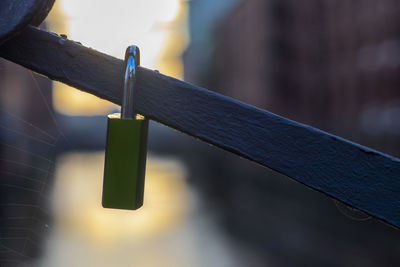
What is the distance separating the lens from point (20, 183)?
9656 millimetres

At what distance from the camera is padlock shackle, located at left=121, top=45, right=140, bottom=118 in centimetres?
74

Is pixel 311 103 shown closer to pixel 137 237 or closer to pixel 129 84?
pixel 137 237

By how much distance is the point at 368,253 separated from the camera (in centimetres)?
562

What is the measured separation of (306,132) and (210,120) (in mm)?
173

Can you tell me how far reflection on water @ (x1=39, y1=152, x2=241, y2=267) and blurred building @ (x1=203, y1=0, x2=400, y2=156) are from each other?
11362mm

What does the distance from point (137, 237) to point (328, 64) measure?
58.3ft

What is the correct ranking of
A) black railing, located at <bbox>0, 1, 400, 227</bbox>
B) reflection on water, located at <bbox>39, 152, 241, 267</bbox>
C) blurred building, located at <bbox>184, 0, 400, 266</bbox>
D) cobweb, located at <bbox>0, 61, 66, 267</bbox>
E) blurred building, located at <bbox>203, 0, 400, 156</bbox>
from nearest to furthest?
black railing, located at <bbox>0, 1, 400, 227</bbox>, reflection on water, located at <bbox>39, 152, 241, 267</bbox>, cobweb, located at <bbox>0, 61, 66, 267</bbox>, blurred building, located at <bbox>184, 0, 400, 266</bbox>, blurred building, located at <bbox>203, 0, 400, 156</bbox>

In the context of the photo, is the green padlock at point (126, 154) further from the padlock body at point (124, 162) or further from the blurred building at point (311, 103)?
the blurred building at point (311, 103)

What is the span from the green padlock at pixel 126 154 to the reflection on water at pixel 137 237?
4066 mm

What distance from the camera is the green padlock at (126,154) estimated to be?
0.73 metres

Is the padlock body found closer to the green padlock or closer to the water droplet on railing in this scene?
the green padlock

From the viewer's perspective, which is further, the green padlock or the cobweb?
the cobweb

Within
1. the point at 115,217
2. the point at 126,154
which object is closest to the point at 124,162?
the point at 126,154

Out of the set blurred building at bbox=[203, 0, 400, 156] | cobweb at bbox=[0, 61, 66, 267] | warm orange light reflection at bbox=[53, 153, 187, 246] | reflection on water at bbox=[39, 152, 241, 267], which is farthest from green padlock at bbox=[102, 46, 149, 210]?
blurred building at bbox=[203, 0, 400, 156]
